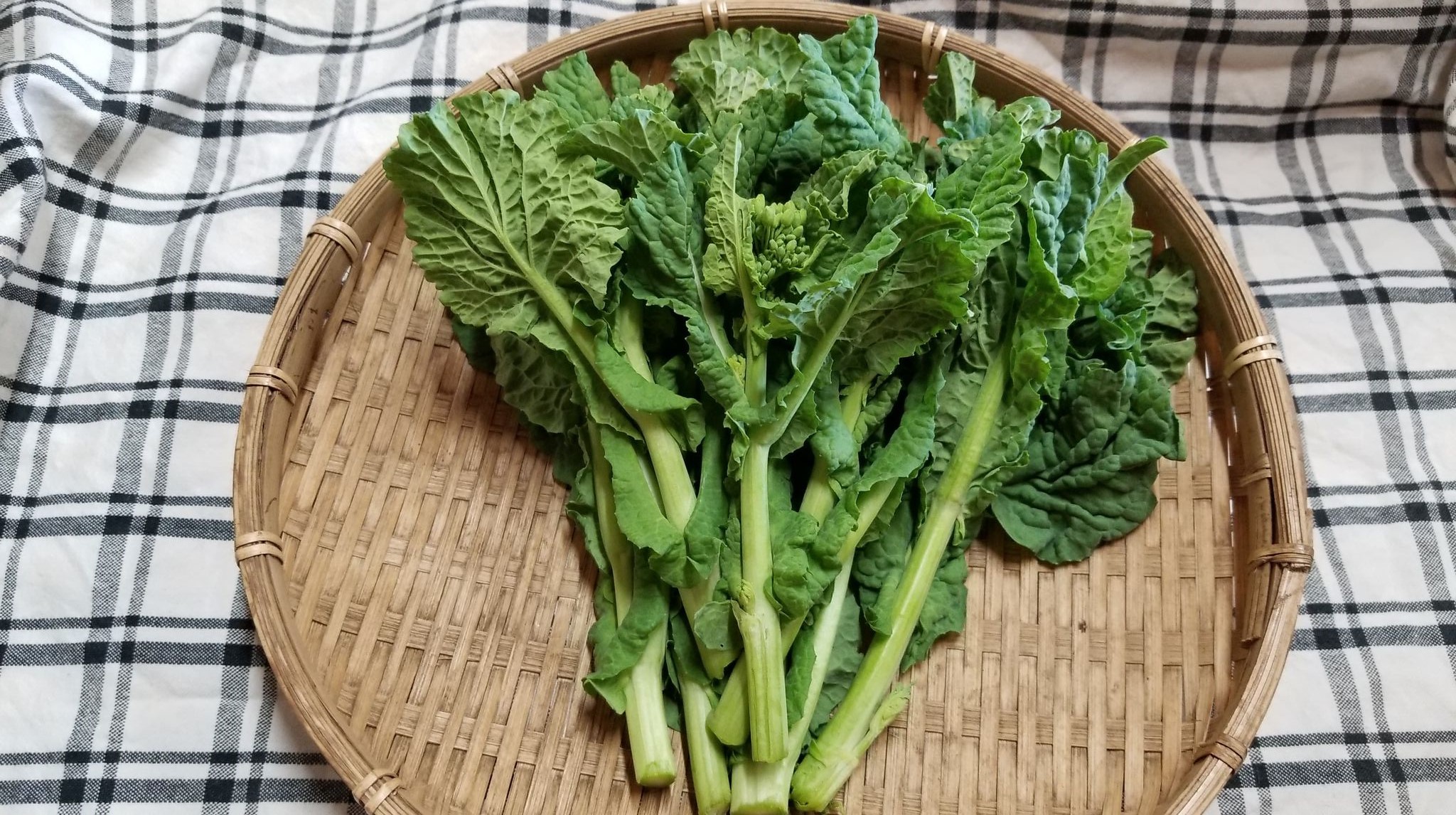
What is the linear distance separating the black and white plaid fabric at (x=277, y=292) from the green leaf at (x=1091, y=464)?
1.67 feet

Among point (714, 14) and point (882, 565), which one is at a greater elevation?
point (714, 14)

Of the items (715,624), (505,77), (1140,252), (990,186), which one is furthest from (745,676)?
(505,77)

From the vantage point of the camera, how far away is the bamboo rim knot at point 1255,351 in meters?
1.67

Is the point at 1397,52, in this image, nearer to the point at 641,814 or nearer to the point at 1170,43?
the point at 1170,43

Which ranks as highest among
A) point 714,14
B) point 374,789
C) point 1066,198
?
point 714,14

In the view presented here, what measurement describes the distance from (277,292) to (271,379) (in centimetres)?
42

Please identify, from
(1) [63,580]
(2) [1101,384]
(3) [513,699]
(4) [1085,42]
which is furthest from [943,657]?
(1) [63,580]

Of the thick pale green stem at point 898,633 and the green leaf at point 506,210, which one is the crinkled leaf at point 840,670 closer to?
the thick pale green stem at point 898,633

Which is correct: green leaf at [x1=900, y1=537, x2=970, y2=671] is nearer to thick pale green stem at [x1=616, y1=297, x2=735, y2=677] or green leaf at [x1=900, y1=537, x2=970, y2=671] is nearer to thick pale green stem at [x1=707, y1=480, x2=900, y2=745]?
thick pale green stem at [x1=707, y1=480, x2=900, y2=745]

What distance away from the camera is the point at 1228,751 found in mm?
1496

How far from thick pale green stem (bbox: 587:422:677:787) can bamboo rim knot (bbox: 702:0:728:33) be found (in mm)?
770

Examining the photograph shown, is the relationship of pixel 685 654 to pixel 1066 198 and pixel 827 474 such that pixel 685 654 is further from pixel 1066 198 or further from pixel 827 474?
pixel 1066 198

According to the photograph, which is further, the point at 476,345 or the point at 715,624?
the point at 476,345

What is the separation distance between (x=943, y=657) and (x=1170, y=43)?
4.42ft
